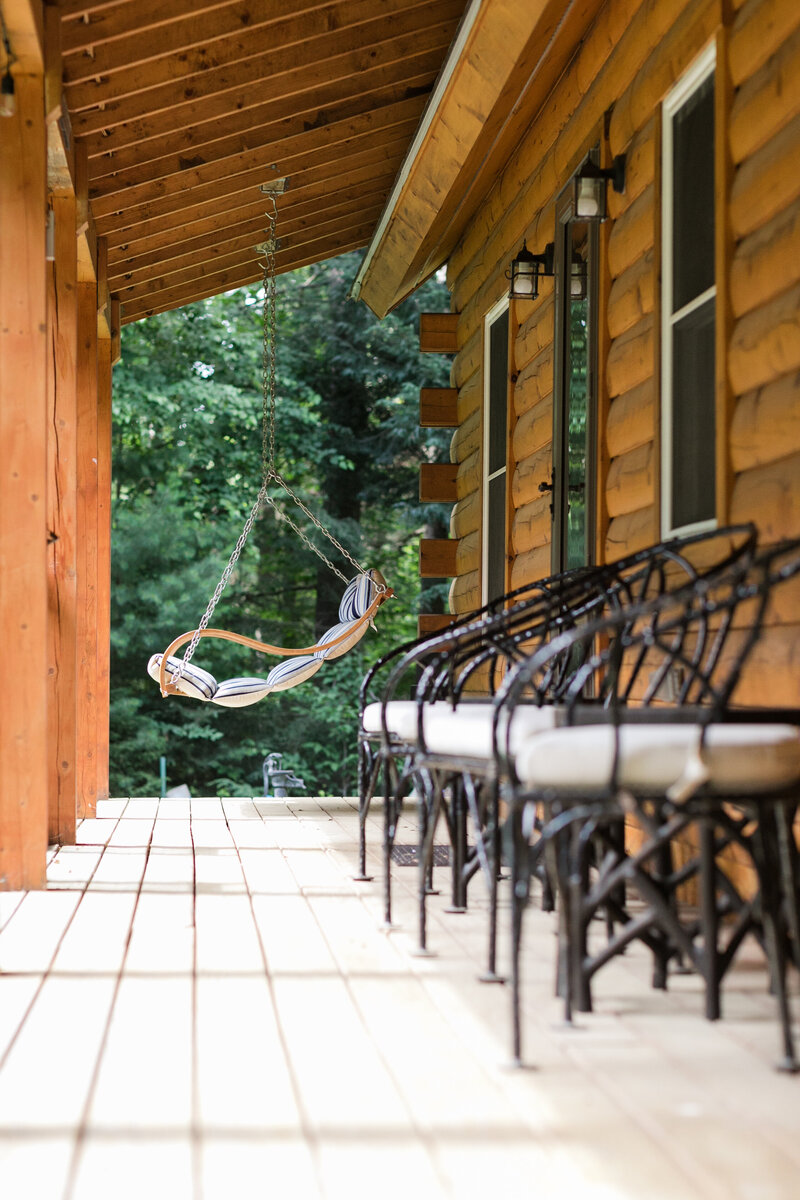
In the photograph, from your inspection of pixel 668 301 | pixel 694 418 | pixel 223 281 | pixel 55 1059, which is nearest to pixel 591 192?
pixel 668 301

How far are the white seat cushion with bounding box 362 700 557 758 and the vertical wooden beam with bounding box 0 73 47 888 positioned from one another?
1086mm

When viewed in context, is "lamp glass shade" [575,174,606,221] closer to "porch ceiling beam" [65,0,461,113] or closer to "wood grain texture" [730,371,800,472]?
"porch ceiling beam" [65,0,461,113]

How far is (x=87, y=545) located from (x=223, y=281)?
2342mm

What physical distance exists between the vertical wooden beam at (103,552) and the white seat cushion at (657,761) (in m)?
4.18

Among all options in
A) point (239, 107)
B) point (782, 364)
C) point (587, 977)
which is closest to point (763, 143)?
point (782, 364)

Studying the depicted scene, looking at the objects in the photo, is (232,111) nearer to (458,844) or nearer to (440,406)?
(440,406)

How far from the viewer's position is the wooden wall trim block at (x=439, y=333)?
6793 millimetres

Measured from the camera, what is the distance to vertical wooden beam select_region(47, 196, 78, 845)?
14.0 ft

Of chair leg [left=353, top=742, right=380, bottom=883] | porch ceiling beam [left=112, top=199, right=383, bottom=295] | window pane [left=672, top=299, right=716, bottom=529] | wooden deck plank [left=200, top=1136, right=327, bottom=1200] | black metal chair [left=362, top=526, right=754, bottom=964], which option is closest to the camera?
wooden deck plank [left=200, top=1136, right=327, bottom=1200]

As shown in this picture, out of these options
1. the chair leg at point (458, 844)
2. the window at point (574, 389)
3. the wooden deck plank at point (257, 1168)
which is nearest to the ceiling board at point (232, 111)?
the window at point (574, 389)

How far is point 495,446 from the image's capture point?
19.6 ft

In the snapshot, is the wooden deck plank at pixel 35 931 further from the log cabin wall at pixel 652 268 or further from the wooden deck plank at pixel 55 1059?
the log cabin wall at pixel 652 268

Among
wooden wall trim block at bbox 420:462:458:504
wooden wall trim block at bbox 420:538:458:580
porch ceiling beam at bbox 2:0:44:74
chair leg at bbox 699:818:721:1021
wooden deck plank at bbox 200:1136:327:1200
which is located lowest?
wooden deck plank at bbox 200:1136:327:1200

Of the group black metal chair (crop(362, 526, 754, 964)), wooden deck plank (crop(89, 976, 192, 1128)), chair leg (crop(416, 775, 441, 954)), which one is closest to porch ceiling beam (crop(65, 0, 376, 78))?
black metal chair (crop(362, 526, 754, 964))
